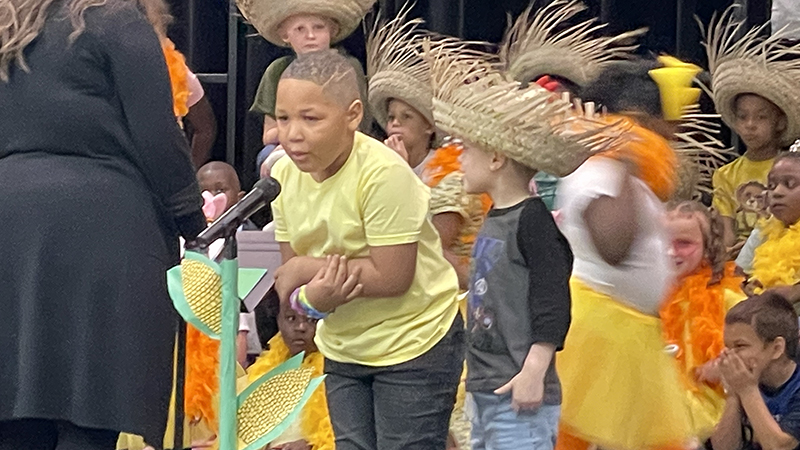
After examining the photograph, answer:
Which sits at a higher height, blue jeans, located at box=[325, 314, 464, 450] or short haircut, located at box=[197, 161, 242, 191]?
blue jeans, located at box=[325, 314, 464, 450]

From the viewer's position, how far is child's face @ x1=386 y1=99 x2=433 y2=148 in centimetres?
438

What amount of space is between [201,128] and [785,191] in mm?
2342

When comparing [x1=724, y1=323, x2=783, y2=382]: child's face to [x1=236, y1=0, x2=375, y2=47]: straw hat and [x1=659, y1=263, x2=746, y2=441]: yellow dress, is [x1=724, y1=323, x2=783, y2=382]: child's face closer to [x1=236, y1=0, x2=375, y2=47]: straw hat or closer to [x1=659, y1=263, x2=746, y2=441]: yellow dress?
[x1=659, y1=263, x2=746, y2=441]: yellow dress

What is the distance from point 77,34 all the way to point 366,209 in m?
0.77

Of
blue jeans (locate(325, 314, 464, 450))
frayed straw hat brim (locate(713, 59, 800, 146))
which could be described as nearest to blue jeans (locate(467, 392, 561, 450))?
blue jeans (locate(325, 314, 464, 450))

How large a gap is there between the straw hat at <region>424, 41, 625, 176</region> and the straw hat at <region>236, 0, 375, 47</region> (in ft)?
4.69

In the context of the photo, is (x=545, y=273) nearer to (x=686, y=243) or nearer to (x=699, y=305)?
(x=686, y=243)

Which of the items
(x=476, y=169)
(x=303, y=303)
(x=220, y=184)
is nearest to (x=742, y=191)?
(x=220, y=184)

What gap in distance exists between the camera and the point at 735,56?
4969 millimetres

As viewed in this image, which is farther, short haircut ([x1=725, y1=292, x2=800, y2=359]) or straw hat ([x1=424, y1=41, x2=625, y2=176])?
short haircut ([x1=725, y1=292, x2=800, y2=359])

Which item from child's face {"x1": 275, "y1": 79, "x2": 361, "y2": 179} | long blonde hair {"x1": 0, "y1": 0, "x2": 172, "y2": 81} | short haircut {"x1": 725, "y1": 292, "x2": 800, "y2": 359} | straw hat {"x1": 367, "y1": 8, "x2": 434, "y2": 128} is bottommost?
short haircut {"x1": 725, "y1": 292, "x2": 800, "y2": 359}

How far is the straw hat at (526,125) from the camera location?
312 centimetres

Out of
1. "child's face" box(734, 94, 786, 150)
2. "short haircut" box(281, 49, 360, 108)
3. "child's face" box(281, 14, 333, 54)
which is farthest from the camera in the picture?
"child's face" box(734, 94, 786, 150)

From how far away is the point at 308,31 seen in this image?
4586mm
